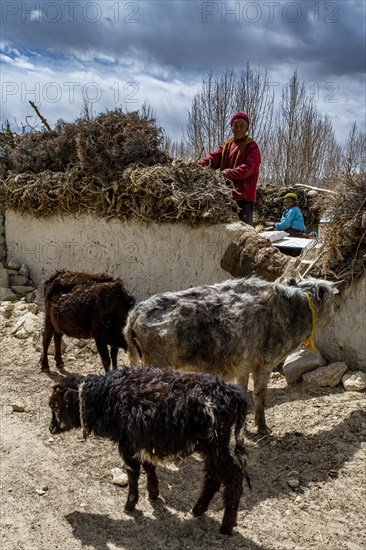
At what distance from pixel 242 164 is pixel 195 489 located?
5.49 m

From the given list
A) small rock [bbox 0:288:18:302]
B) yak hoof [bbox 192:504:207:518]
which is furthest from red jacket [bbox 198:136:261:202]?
yak hoof [bbox 192:504:207:518]

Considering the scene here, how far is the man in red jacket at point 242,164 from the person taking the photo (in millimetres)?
8320

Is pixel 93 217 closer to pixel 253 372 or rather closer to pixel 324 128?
pixel 253 372

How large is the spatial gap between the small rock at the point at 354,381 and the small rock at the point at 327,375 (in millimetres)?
89

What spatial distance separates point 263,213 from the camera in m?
16.7

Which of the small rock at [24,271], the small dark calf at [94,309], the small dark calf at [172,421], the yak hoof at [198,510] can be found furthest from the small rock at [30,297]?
the yak hoof at [198,510]

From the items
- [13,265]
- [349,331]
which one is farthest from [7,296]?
[349,331]

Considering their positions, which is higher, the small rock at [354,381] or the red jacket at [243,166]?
the red jacket at [243,166]

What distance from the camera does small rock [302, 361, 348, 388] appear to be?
628cm

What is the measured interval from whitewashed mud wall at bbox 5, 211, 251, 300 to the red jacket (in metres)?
0.97

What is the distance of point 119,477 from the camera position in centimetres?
463

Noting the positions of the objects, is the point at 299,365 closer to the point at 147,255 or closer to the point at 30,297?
the point at 147,255

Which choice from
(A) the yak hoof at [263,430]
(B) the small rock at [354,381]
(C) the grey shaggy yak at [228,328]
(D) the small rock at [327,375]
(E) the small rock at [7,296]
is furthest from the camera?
(E) the small rock at [7,296]

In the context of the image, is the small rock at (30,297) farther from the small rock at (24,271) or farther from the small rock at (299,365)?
the small rock at (299,365)
